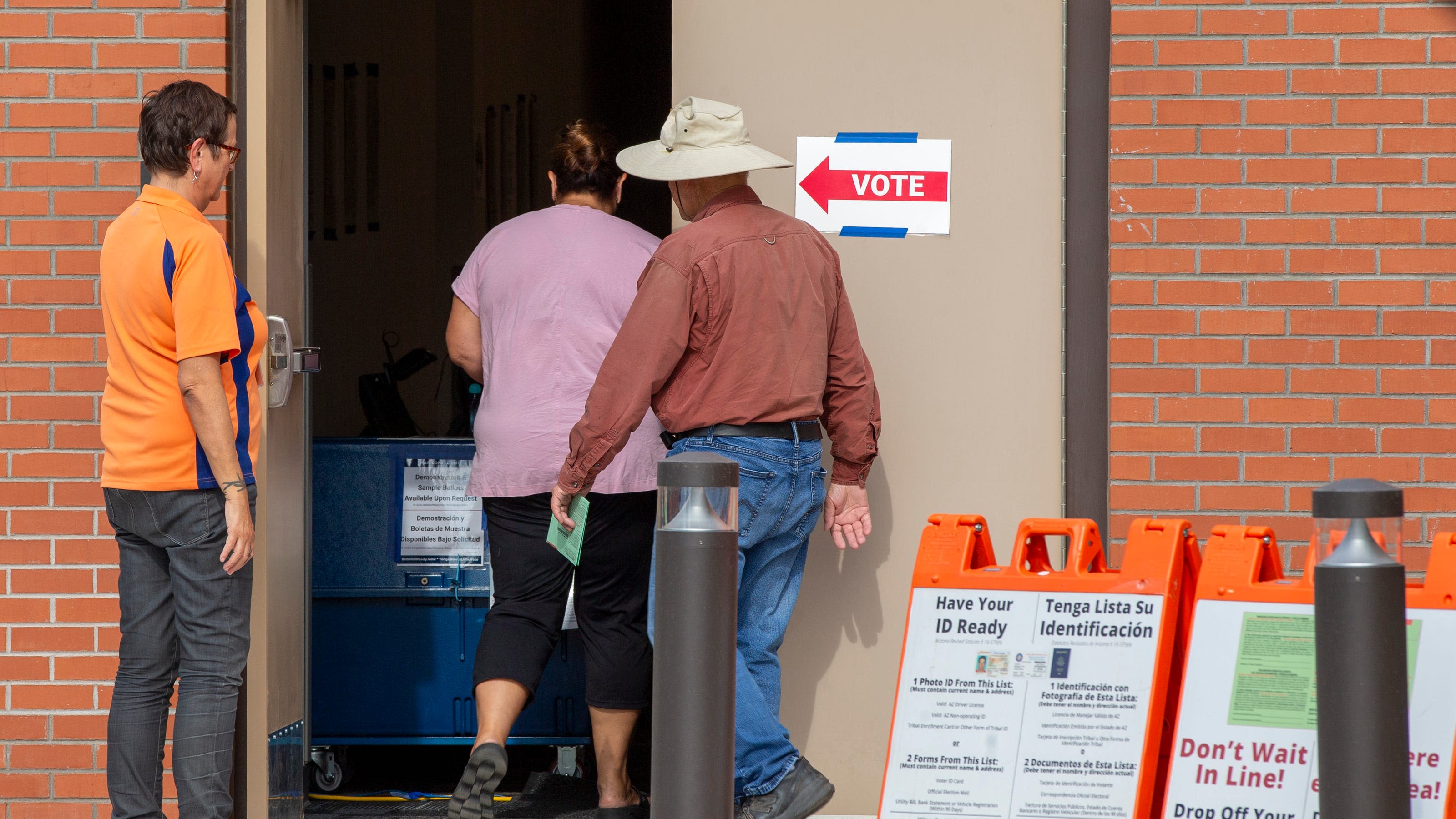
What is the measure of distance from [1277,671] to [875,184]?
188 cm

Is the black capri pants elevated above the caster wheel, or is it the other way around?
the black capri pants

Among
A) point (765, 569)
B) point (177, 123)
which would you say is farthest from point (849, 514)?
point (177, 123)

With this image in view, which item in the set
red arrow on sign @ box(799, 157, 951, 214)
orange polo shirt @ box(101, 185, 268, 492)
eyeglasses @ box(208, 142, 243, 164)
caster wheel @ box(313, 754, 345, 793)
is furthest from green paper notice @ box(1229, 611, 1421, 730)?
caster wheel @ box(313, 754, 345, 793)

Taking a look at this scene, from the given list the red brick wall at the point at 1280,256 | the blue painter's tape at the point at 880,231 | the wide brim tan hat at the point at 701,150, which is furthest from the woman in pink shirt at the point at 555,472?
the red brick wall at the point at 1280,256

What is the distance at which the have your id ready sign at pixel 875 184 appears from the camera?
4047 millimetres

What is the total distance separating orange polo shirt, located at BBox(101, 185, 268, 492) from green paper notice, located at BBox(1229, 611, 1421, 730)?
7.43 feet

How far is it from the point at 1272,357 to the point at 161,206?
115 inches

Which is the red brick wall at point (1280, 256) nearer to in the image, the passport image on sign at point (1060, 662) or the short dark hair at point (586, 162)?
the passport image on sign at point (1060, 662)

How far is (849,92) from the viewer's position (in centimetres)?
406

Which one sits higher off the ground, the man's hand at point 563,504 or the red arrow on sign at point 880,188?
the red arrow on sign at point 880,188

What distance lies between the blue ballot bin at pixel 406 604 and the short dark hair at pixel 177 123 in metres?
1.45

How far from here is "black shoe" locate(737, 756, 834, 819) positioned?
352 cm

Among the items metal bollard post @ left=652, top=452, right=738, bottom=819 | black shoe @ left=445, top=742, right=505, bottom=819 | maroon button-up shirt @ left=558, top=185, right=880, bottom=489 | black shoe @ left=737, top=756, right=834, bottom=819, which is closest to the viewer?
metal bollard post @ left=652, top=452, right=738, bottom=819

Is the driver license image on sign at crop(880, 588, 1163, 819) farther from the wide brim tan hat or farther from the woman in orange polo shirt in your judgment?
the woman in orange polo shirt
